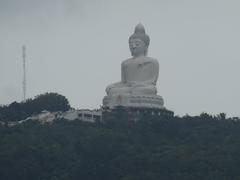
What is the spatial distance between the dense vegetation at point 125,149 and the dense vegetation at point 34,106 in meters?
4.48

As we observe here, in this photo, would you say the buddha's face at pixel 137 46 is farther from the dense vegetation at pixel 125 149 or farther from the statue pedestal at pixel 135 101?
the dense vegetation at pixel 125 149

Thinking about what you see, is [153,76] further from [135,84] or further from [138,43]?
[138,43]

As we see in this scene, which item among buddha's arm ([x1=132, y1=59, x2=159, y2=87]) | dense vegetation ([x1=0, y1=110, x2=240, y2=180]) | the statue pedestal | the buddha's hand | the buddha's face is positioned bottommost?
dense vegetation ([x1=0, y1=110, x2=240, y2=180])

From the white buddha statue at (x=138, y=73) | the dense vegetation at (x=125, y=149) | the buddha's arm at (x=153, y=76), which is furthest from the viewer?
the buddha's arm at (x=153, y=76)

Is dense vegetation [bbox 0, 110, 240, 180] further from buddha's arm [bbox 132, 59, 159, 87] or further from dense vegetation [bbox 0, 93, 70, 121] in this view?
dense vegetation [bbox 0, 93, 70, 121]

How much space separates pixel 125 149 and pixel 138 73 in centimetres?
1275

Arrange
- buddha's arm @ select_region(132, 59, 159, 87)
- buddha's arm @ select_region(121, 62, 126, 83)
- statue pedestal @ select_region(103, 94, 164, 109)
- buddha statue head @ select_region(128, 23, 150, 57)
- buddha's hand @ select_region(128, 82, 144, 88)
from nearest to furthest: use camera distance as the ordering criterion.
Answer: statue pedestal @ select_region(103, 94, 164, 109)
buddha's hand @ select_region(128, 82, 144, 88)
buddha's arm @ select_region(132, 59, 159, 87)
buddha statue head @ select_region(128, 23, 150, 57)
buddha's arm @ select_region(121, 62, 126, 83)

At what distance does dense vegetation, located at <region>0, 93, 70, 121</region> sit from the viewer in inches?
4326

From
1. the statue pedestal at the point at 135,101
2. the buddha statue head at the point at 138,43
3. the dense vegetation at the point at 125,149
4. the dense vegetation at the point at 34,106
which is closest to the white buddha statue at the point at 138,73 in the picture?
the buddha statue head at the point at 138,43

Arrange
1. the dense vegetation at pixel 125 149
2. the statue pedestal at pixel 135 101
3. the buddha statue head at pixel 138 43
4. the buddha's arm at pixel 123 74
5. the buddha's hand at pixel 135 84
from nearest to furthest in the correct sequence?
the dense vegetation at pixel 125 149 < the statue pedestal at pixel 135 101 < the buddha's hand at pixel 135 84 < the buddha statue head at pixel 138 43 < the buddha's arm at pixel 123 74

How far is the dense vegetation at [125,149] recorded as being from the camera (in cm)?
9456

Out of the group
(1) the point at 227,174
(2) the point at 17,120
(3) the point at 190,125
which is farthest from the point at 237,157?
(2) the point at 17,120

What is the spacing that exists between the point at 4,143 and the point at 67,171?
5.29 metres

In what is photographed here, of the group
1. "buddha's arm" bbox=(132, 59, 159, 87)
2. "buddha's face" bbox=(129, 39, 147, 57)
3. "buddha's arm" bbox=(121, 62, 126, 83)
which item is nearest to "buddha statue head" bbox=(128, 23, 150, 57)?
"buddha's face" bbox=(129, 39, 147, 57)
